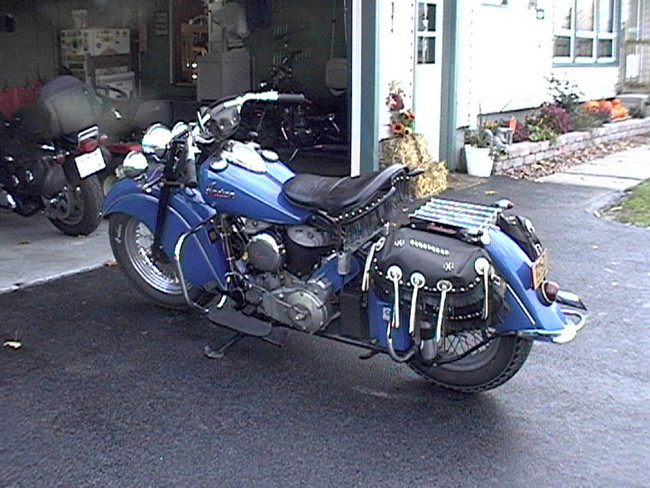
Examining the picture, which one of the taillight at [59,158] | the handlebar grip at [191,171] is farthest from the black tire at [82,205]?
the handlebar grip at [191,171]

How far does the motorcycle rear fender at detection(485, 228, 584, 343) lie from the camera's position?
3.35 metres

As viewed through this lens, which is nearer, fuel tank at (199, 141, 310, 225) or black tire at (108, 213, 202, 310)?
fuel tank at (199, 141, 310, 225)

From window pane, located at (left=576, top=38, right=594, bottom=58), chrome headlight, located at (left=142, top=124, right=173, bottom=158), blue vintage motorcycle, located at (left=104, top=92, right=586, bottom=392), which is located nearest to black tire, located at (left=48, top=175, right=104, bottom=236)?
blue vintage motorcycle, located at (left=104, top=92, right=586, bottom=392)

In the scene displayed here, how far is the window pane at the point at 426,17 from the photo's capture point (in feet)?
29.8

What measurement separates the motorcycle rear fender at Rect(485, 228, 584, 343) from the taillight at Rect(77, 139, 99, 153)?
386 cm

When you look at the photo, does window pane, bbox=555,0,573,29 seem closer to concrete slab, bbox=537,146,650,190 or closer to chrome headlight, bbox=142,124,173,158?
concrete slab, bbox=537,146,650,190

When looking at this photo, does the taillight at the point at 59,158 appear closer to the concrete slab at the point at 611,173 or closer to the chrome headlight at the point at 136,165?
the chrome headlight at the point at 136,165

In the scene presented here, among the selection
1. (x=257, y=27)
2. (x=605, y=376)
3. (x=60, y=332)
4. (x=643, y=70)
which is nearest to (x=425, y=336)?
(x=605, y=376)

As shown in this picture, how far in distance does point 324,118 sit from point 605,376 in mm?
7665

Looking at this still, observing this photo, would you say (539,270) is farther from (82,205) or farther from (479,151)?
(479,151)

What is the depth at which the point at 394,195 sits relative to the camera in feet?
12.7

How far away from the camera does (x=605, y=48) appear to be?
14188mm

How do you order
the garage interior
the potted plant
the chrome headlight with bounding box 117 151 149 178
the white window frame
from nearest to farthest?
the chrome headlight with bounding box 117 151 149 178
the potted plant
the garage interior
the white window frame

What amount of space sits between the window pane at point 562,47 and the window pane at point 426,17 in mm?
3811
